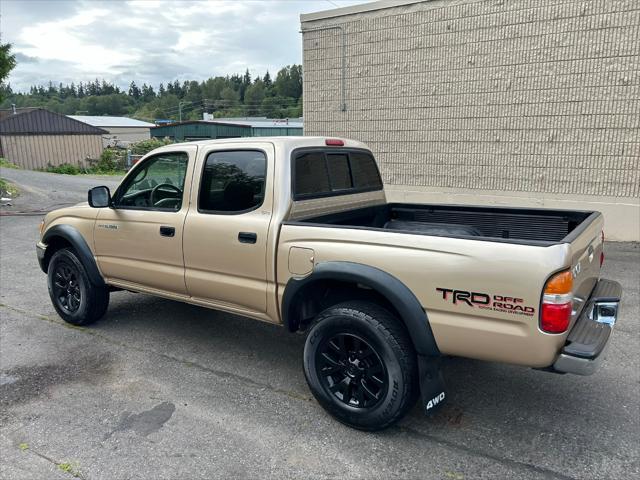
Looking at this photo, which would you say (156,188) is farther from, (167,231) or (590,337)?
(590,337)

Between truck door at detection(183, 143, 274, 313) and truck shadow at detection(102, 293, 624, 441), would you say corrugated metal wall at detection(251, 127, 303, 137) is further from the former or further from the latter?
truck door at detection(183, 143, 274, 313)

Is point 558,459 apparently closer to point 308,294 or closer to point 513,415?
point 513,415

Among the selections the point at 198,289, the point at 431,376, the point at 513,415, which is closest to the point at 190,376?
the point at 198,289

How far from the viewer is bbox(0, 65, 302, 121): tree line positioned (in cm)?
11381

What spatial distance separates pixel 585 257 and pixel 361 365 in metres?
1.55

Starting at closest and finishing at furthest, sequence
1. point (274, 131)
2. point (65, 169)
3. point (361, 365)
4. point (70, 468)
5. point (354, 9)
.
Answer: point (70, 468) → point (361, 365) → point (354, 9) → point (65, 169) → point (274, 131)

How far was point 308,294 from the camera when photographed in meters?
3.58

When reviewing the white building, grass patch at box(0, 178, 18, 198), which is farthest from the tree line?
grass patch at box(0, 178, 18, 198)

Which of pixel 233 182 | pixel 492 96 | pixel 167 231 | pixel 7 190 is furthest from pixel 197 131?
pixel 233 182

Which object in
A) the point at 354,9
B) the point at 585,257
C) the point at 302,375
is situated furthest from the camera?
the point at 354,9

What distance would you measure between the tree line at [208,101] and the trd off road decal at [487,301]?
102490mm

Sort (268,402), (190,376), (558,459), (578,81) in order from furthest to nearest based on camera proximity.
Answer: (578,81)
(190,376)
(268,402)
(558,459)

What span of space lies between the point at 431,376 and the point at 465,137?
7.51 metres

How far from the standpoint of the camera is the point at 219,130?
54125mm
